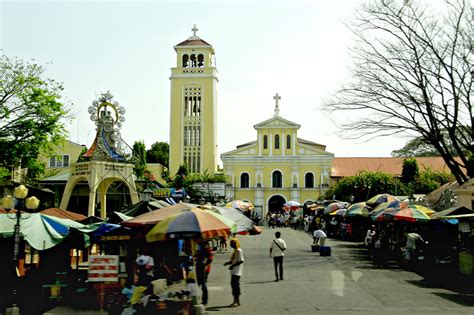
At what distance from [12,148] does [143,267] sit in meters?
18.9

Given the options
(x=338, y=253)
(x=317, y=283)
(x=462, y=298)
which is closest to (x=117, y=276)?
(x=317, y=283)

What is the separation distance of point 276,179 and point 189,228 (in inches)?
2474

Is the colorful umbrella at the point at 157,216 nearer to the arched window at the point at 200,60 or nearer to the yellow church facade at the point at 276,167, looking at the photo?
the yellow church facade at the point at 276,167

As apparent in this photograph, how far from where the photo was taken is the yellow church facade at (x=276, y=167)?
72562 millimetres

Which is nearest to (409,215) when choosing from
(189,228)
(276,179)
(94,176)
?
(189,228)

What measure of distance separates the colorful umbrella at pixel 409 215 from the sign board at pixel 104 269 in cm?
1147

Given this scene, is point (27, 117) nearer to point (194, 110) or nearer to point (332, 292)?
point (332, 292)

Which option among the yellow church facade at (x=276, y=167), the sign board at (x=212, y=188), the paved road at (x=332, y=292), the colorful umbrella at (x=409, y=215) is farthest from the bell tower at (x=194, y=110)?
the colorful umbrella at (x=409, y=215)

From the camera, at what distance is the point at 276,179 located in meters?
73.6

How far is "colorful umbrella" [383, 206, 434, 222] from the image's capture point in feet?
65.8

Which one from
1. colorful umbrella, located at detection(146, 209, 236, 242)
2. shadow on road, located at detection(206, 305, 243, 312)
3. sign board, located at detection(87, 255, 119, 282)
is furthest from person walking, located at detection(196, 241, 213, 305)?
sign board, located at detection(87, 255, 119, 282)

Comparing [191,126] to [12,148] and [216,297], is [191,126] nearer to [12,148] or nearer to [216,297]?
[12,148]

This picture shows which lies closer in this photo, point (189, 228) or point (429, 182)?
point (189, 228)

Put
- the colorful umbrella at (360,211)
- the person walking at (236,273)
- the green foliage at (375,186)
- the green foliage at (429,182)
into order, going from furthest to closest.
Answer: the green foliage at (429,182) < the green foliage at (375,186) < the colorful umbrella at (360,211) < the person walking at (236,273)
